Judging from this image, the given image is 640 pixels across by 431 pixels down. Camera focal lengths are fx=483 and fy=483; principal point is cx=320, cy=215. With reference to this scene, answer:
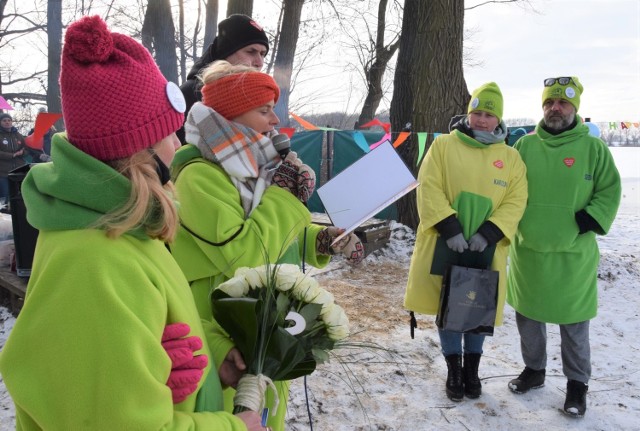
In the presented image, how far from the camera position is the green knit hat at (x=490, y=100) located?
335cm

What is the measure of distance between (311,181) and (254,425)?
1061mm

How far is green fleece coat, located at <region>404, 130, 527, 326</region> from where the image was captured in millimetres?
3285

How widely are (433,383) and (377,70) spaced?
14931 millimetres

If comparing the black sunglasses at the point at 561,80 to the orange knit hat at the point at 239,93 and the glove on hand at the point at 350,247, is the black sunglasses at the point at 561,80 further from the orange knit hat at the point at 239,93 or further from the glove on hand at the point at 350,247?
the orange knit hat at the point at 239,93

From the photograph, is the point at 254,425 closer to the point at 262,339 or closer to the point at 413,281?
the point at 262,339

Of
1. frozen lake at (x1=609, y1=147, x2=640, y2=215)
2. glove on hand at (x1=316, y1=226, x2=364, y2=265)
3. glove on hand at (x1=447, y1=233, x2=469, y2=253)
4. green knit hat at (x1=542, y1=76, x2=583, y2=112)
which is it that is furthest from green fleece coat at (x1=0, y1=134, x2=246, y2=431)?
frozen lake at (x1=609, y1=147, x2=640, y2=215)

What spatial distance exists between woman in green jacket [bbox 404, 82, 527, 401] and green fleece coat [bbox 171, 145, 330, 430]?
1.60 meters

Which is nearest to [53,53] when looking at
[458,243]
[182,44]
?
[182,44]

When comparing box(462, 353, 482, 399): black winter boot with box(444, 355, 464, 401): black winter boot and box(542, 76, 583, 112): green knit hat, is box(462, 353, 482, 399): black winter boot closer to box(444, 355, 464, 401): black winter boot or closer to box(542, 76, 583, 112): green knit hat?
box(444, 355, 464, 401): black winter boot

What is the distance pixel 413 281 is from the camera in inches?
138

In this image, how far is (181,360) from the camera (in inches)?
43.3

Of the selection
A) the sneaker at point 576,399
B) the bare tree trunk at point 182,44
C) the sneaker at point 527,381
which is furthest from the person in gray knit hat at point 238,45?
the bare tree trunk at point 182,44

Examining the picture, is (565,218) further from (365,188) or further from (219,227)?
(219,227)

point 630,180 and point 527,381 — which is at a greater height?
point 527,381
